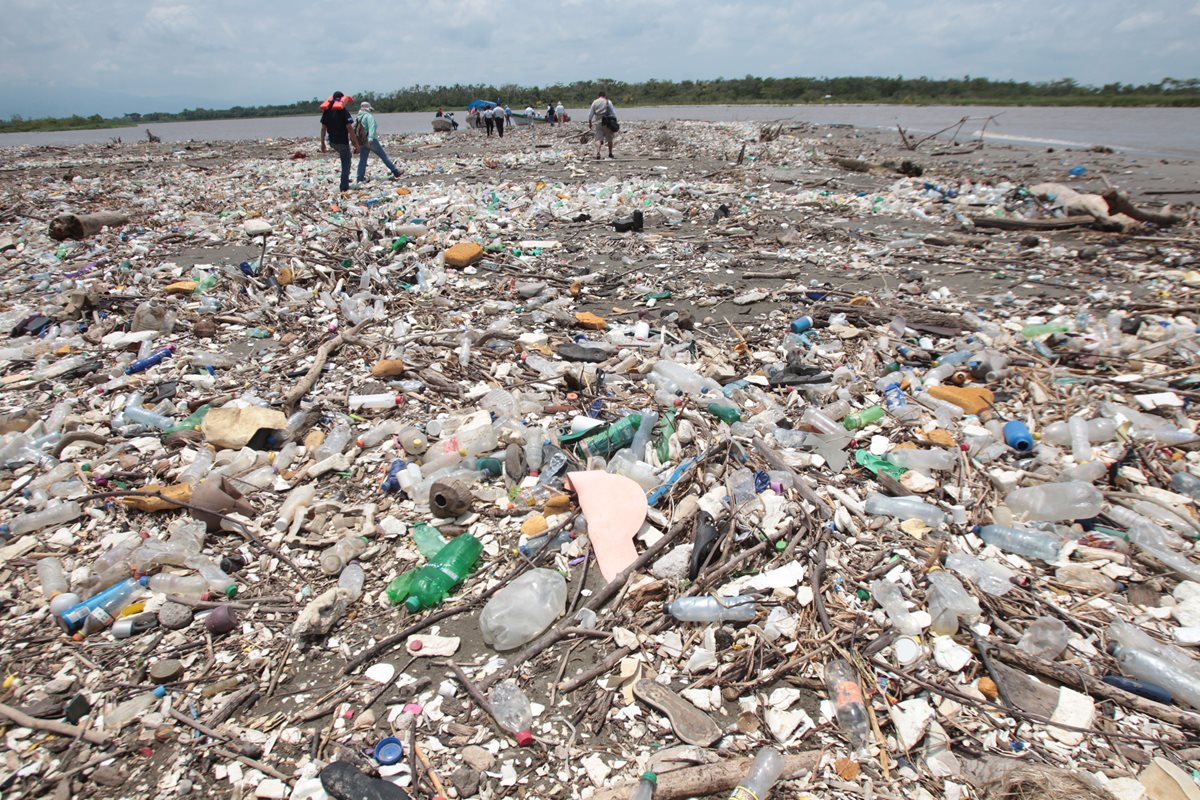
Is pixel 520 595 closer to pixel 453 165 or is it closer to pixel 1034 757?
pixel 1034 757

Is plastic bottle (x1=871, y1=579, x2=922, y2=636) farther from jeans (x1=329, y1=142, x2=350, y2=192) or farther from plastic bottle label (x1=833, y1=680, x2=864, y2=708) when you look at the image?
jeans (x1=329, y1=142, x2=350, y2=192)

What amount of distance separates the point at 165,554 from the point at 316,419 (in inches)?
50.9

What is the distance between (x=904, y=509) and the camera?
9.27ft

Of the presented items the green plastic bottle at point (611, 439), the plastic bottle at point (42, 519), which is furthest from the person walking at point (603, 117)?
the plastic bottle at point (42, 519)

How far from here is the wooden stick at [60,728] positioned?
2.01 metres

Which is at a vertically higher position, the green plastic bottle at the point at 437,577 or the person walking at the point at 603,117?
the person walking at the point at 603,117

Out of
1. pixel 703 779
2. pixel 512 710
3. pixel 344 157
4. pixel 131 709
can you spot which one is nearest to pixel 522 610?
pixel 512 710

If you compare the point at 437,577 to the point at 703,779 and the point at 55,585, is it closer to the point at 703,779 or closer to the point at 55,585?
the point at 703,779

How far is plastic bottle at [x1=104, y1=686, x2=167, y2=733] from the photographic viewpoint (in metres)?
2.06

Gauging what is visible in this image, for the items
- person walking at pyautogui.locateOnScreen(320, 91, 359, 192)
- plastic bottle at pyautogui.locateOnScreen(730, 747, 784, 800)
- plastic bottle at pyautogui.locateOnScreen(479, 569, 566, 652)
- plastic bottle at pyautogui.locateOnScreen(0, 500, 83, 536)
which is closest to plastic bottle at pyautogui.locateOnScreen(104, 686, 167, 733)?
plastic bottle at pyautogui.locateOnScreen(479, 569, 566, 652)

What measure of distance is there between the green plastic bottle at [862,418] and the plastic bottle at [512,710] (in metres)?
2.53

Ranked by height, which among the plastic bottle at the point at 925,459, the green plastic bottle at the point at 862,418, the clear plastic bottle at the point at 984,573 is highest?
the green plastic bottle at the point at 862,418

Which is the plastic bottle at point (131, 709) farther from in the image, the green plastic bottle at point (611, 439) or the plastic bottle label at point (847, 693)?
the plastic bottle label at point (847, 693)

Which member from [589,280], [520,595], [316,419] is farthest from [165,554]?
[589,280]
